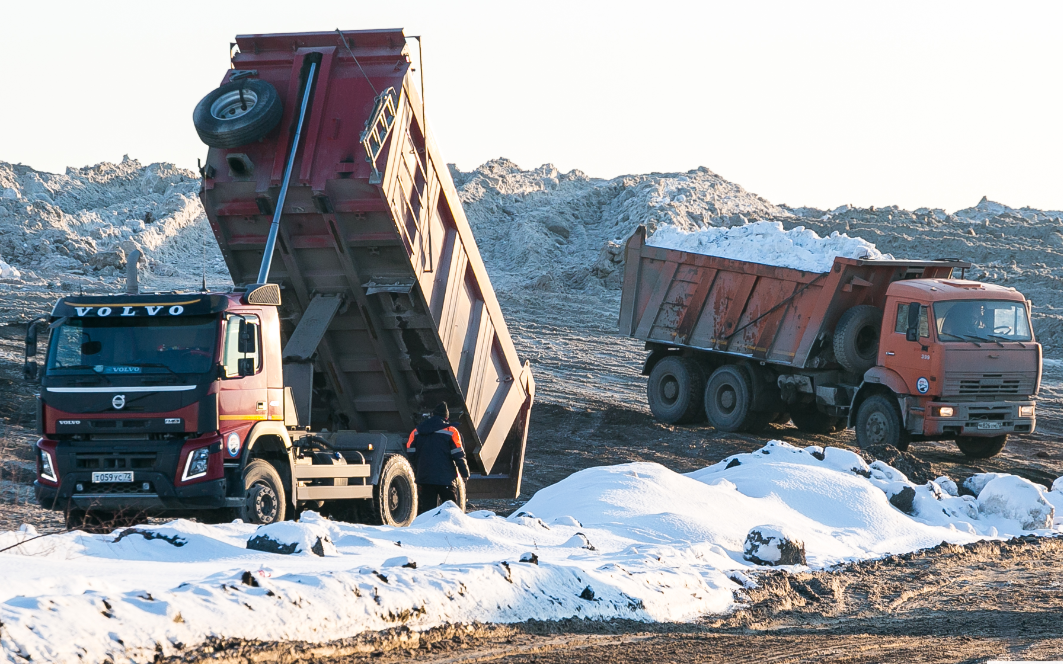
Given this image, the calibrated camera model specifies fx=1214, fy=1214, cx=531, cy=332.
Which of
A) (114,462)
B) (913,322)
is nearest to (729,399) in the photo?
(913,322)

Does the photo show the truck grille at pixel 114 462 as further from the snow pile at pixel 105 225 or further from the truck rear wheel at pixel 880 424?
the snow pile at pixel 105 225

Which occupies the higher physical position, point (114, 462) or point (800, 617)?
point (114, 462)

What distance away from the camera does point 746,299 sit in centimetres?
1881

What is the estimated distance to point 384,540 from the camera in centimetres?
877

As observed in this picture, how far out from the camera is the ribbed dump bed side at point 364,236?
1062 cm

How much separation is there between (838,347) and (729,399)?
2490 millimetres

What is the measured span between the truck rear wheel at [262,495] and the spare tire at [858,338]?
10.0 m

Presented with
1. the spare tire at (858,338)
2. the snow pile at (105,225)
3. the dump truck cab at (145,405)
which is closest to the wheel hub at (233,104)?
the dump truck cab at (145,405)

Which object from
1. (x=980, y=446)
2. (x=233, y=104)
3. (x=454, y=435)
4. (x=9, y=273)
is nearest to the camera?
(x=233, y=104)

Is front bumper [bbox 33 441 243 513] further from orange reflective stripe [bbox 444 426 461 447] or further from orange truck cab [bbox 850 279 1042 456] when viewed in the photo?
orange truck cab [bbox 850 279 1042 456]

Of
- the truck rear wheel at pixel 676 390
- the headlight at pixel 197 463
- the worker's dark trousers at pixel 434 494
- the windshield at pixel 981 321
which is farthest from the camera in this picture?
the truck rear wheel at pixel 676 390

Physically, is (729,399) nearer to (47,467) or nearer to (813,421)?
(813,421)

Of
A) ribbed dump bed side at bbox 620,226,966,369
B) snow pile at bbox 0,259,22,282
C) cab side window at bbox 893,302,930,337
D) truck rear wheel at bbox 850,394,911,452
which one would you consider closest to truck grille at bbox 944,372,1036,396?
cab side window at bbox 893,302,930,337

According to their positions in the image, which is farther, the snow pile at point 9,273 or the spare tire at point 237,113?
the snow pile at point 9,273
